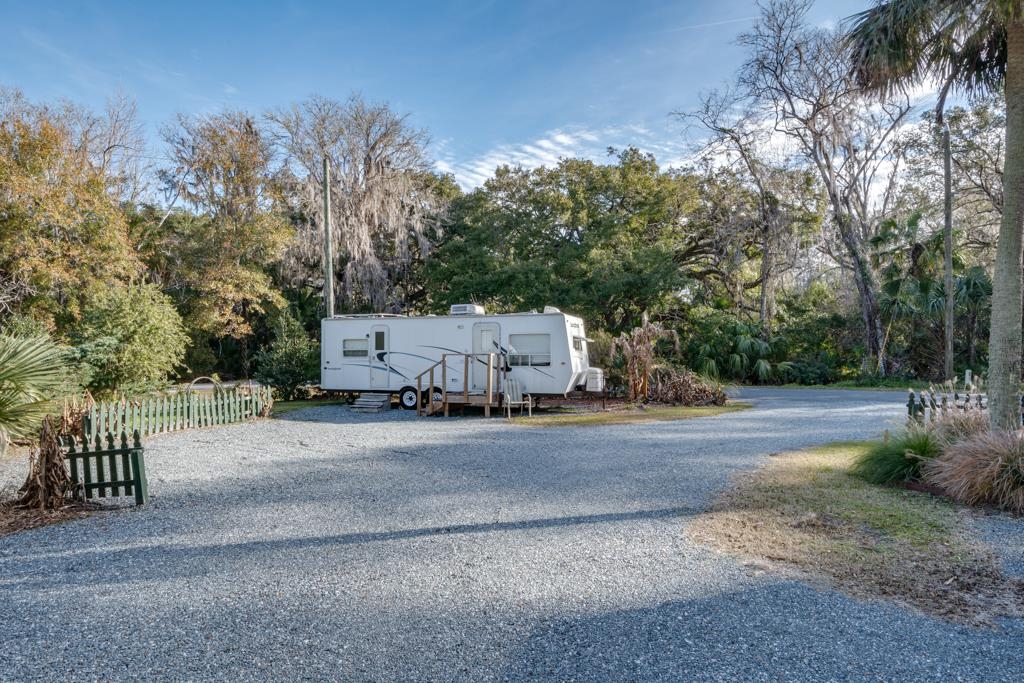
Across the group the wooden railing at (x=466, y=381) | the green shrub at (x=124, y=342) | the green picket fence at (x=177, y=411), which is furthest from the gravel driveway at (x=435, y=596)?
the wooden railing at (x=466, y=381)

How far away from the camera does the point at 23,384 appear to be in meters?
7.48

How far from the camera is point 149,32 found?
1580 cm

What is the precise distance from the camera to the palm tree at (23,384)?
23.5 feet

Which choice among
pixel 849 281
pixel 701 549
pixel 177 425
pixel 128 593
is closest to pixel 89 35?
pixel 177 425

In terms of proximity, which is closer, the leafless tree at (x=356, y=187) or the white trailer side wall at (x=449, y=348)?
the white trailer side wall at (x=449, y=348)

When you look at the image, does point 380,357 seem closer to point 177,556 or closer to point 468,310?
point 468,310

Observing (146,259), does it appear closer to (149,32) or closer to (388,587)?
(149,32)

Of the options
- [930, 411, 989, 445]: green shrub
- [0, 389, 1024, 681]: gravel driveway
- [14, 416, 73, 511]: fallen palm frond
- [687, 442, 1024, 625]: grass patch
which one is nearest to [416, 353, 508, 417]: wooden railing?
[0, 389, 1024, 681]: gravel driveway

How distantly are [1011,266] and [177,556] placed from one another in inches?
322

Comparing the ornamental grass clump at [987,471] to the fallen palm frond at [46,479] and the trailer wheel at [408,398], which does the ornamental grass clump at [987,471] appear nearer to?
the fallen palm frond at [46,479]

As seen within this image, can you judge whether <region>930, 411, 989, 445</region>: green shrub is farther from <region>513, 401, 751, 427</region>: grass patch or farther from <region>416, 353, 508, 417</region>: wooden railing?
<region>416, 353, 508, 417</region>: wooden railing

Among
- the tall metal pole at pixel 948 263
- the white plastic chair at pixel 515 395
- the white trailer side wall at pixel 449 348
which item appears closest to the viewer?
the white plastic chair at pixel 515 395

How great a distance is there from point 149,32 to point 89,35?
1982mm

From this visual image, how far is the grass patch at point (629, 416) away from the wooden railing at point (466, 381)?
3.57 ft
